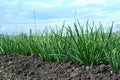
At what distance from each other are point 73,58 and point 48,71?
38 cm

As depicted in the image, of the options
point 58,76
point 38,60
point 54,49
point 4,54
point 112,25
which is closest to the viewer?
point 58,76

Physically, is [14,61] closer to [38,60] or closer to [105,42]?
[38,60]

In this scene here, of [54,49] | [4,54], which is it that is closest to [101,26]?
[54,49]

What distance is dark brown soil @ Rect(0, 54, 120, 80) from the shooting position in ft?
13.6

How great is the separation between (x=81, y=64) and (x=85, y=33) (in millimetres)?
438

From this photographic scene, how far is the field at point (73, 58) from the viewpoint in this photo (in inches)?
165

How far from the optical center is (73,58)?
15.6ft

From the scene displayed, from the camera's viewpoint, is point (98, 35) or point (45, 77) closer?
point (45, 77)

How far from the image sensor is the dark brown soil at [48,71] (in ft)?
13.6

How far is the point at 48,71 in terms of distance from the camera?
4.73 metres

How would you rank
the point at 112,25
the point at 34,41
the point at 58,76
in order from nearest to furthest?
the point at 58,76
the point at 112,25
the point at 34,41

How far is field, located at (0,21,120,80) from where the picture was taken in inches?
165

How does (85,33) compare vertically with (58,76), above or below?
above

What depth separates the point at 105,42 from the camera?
4.47m
